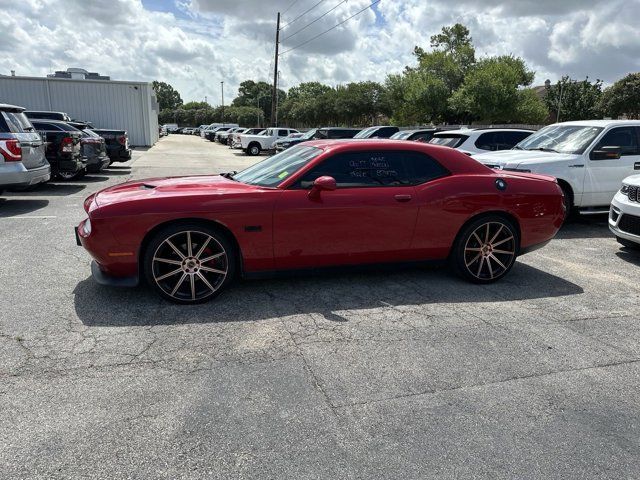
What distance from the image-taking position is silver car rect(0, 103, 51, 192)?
8227mm

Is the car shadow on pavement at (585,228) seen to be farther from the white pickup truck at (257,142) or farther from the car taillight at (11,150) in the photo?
the white pickup truck at (257,142)

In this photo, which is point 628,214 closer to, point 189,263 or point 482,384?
point 482,384

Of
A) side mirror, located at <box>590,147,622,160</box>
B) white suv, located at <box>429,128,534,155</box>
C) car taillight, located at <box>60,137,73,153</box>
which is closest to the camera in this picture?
side mirror, located at <box>590,147,622,160</box>

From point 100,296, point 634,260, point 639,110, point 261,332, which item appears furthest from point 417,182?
point 639,110

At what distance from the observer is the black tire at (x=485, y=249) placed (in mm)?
4988

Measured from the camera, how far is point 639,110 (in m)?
45.2

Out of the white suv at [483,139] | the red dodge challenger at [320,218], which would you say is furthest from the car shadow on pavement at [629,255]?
the white suv at [483,139]

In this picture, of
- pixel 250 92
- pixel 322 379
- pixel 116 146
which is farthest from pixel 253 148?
pixel 250 92

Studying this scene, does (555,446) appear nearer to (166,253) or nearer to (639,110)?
(166,253)

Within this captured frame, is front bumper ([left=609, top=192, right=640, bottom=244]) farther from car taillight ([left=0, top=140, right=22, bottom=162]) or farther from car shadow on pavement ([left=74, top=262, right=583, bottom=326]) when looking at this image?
car taillight ([left=0, top=140, right=22, bottom=162])

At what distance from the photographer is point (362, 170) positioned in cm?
470

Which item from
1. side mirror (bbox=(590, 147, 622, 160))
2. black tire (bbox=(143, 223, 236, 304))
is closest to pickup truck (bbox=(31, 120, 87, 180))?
black tire (bbox=(143, 223, 236, 304))

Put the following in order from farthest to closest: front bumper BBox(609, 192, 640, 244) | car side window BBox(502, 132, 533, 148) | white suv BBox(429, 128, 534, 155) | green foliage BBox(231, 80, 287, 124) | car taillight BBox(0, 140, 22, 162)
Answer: green foliage BBox(231, 80, 287, 124) → car side window BBox(502, 132, 533, 148) → white suv BBox(429, 128, 534, 155) → car taillight BBox(0, 140, 22, 162) → front bumper BBox(609, 192, 640, 244)

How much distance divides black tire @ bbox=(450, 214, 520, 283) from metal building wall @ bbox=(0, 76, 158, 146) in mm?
27761
